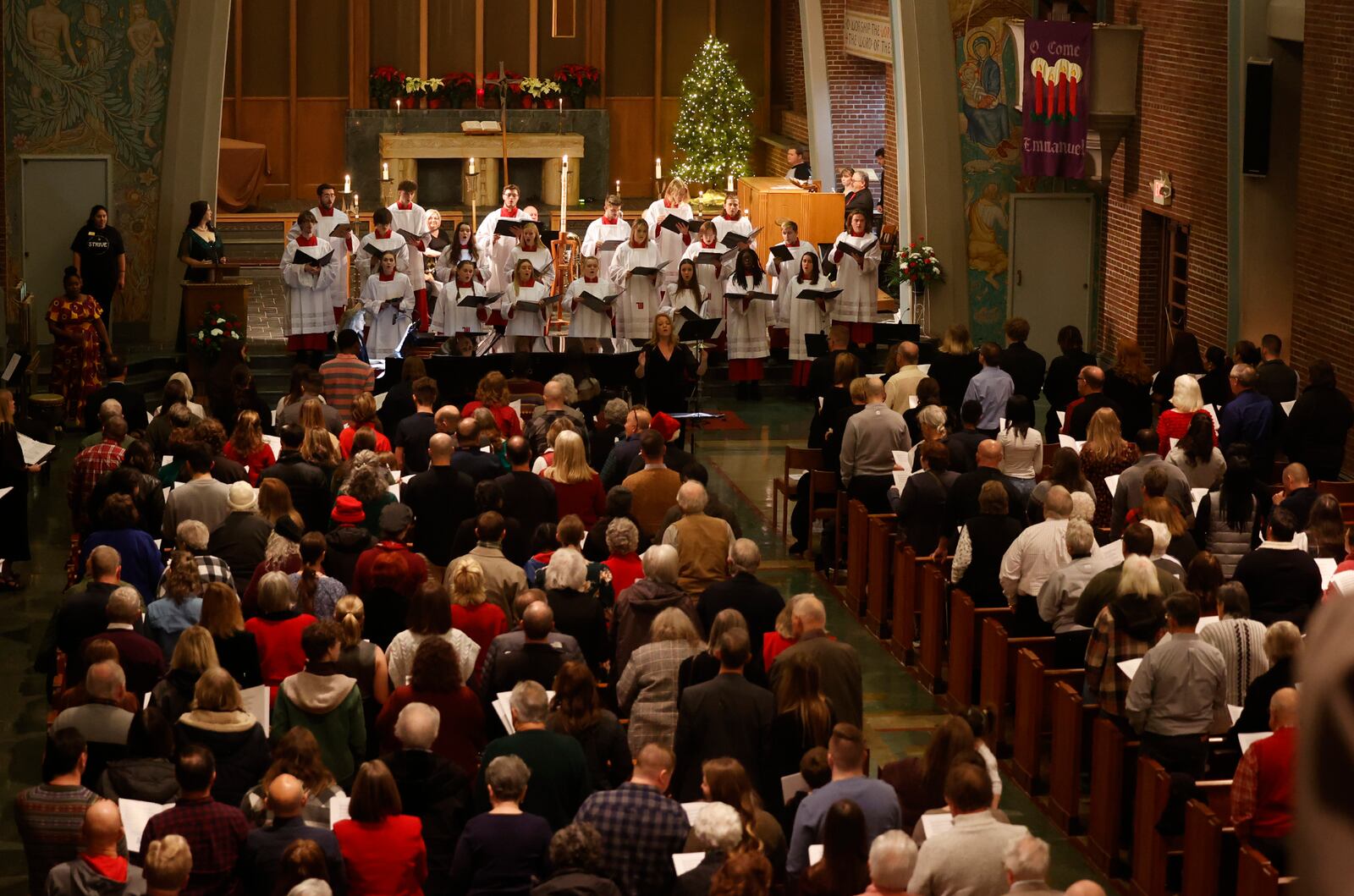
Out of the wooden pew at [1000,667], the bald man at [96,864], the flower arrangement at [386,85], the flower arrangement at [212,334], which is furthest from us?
the flower arrangement at [386,85]

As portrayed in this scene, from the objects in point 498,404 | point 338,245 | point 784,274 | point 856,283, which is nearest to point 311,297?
point 338,245

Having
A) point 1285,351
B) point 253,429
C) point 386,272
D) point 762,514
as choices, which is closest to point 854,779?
point 253,429

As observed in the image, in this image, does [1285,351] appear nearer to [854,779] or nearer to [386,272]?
[386,272]

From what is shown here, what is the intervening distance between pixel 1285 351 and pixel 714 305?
6214mm

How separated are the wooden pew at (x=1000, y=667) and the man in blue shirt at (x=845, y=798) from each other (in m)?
3.34

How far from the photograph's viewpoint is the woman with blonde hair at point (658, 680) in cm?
710

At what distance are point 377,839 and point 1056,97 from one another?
14.8 meters

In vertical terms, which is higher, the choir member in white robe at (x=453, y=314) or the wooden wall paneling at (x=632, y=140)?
the wooden wall paneling at (x=632, y=140)

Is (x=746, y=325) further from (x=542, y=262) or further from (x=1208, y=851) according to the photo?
(x=1208, y=851)

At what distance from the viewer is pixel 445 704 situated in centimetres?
685

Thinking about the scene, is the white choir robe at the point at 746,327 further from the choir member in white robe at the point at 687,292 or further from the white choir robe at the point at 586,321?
the white choir robe at the point at 586,321

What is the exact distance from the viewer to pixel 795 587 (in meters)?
12.7

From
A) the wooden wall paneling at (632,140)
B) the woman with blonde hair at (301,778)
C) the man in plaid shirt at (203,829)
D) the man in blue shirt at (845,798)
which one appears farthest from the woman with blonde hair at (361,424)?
the wooden wall paneling at (632,140)

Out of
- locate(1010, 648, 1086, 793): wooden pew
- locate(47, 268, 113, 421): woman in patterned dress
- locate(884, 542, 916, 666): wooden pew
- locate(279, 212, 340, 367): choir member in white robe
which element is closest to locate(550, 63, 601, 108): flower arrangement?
locate(279, 212, 340, 367): choir member in white robe
